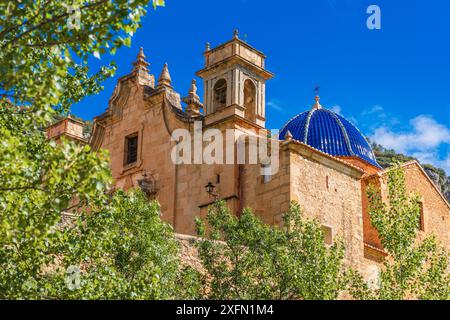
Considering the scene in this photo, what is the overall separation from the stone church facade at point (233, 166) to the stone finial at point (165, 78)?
4 cm

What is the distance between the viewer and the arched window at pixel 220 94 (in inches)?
1024

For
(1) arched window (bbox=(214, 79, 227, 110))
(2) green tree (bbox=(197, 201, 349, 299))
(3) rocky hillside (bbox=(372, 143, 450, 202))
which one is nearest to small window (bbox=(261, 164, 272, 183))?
(1) arched window (bbox=(214, 79, 227, 110))

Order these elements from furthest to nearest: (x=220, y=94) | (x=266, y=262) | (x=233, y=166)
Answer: (x=220, y=94)
(x=233, y=166)
(x=266, y=262)

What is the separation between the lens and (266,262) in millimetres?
16750

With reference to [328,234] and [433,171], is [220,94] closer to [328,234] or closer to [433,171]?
[328,234]

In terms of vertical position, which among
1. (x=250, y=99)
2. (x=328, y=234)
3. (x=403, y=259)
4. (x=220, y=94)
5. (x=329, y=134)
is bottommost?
(x=403, y=259)

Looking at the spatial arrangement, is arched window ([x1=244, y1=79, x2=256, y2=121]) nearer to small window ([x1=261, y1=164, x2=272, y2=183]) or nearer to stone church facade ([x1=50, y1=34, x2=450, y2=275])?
stone church facade ([x1=50, y1=34, x2=450, y2=275])

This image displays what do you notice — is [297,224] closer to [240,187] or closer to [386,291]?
[386,291]

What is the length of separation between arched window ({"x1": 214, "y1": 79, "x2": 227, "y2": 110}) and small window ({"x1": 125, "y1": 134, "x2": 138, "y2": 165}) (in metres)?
3.28

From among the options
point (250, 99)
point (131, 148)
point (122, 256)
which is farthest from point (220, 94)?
point (122, 256)

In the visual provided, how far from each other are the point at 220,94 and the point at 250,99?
94cm

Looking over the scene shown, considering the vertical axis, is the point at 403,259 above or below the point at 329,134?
below

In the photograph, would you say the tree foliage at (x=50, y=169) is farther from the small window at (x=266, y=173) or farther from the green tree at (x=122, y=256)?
the small window at (x=266, y=173)

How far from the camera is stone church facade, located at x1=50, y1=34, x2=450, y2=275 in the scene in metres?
23.4
